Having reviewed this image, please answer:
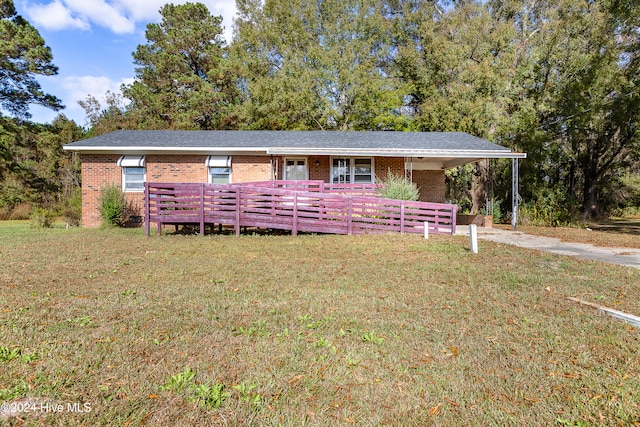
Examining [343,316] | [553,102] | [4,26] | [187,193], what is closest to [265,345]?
[343,316]

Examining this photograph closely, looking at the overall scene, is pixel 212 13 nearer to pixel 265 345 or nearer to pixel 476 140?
pixel 476 140

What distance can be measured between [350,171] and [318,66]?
38.9 feet

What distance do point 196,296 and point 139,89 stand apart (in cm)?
2891

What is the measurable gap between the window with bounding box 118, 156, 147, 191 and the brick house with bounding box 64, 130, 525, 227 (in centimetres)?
2

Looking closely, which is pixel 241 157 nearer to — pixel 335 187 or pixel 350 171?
pixel 335 187

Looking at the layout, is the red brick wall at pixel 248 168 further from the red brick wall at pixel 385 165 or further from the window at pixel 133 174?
the red brick wall at pixel 385 165

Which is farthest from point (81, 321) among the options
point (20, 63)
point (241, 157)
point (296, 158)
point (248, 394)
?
point (20, 63)

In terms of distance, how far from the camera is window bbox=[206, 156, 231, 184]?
1523cm

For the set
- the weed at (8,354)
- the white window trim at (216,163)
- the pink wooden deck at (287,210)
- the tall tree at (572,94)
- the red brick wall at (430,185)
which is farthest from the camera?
the red brick wall at (430,185)

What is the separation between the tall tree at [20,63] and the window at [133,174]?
14.5 meters

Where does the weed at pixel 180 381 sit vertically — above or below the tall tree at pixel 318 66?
below

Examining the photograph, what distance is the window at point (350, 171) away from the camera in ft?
54.0

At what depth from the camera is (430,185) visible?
19.0 metres

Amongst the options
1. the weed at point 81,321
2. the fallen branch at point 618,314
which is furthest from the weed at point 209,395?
the fallen branch at point 618,314
